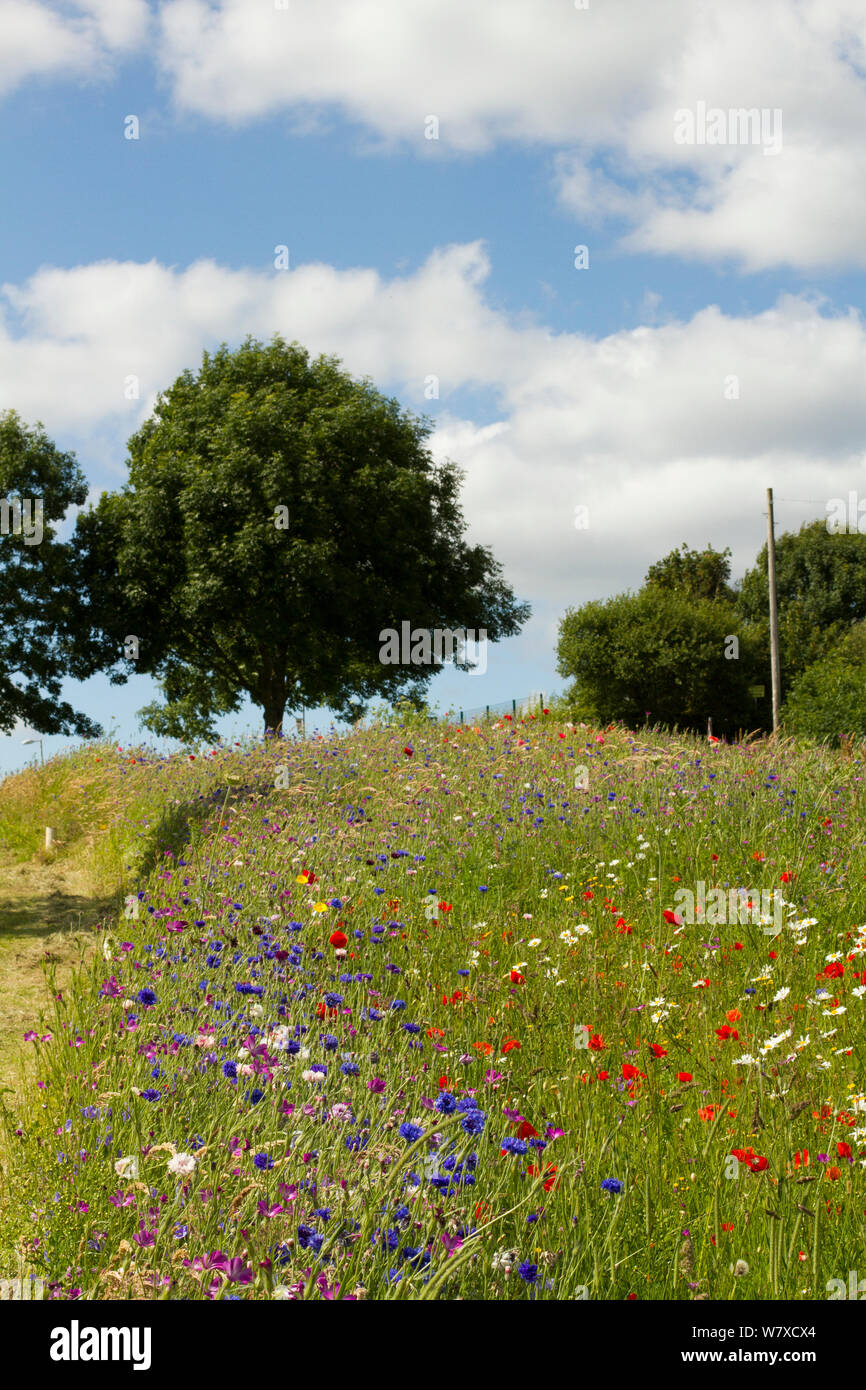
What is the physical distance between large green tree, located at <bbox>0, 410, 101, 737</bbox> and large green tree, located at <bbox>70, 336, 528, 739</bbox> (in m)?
0.81

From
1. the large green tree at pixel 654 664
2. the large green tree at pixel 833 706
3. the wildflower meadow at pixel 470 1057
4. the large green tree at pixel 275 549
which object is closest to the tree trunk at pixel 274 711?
the large green tree at pixel 275 549

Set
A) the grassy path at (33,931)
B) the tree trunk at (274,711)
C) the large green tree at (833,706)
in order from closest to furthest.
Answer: the grassy path at (33,931)
the large green tree at (833,706)
the tree trunk at (274,711)

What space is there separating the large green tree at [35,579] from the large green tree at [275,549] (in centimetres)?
81

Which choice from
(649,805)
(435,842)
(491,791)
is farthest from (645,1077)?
(491,791)

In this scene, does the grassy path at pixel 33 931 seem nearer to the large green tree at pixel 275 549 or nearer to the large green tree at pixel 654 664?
the large green tree at pixel 275 549

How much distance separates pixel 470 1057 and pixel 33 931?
749 centimetres

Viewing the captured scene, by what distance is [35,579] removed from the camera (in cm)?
2561

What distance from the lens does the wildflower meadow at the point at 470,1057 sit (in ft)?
9.71

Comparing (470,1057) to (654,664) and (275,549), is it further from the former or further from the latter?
(654,664)

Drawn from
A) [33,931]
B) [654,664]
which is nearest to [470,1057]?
[33,931]

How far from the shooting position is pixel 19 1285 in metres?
2.99
